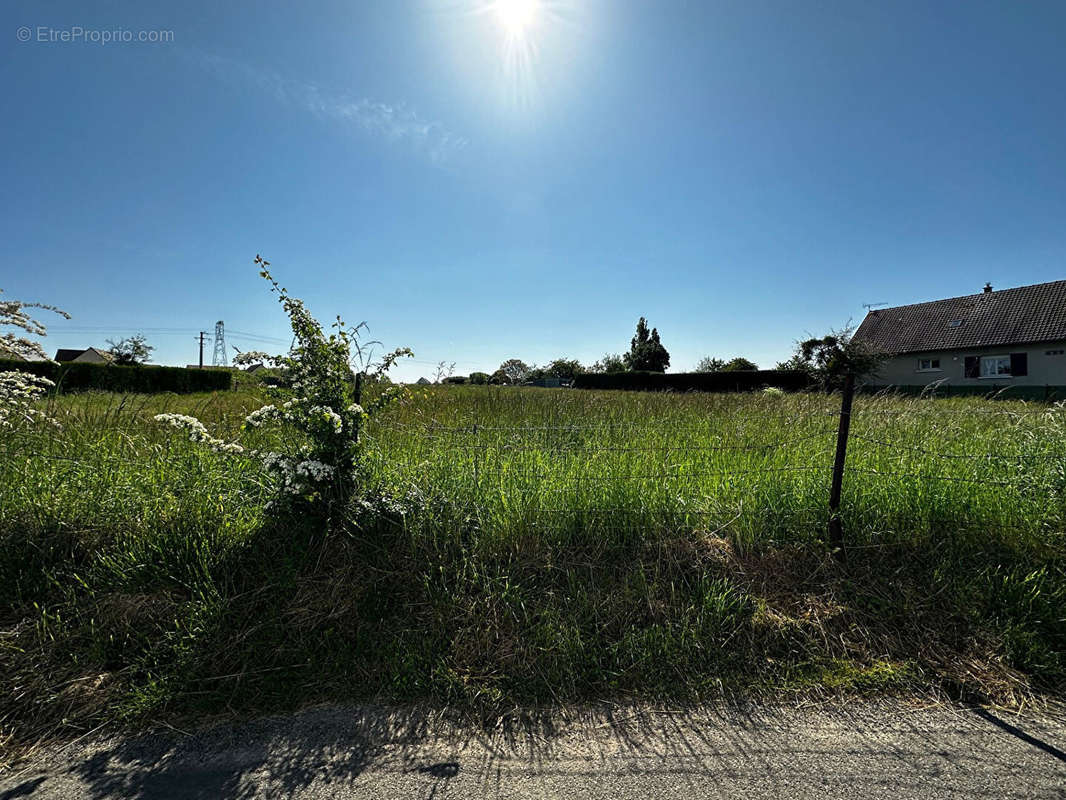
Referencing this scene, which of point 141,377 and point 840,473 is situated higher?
point 141,377

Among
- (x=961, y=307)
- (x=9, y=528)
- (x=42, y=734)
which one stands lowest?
(x=42, y=734)

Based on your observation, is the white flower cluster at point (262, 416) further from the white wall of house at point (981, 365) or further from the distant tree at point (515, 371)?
the white wall of house at point (981, 365)

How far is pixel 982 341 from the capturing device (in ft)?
75.8

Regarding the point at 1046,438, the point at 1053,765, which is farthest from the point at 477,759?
the point at 1046,438

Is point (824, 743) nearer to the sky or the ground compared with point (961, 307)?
nearer to the ground

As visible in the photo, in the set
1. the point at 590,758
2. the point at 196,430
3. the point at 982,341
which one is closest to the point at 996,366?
the point at 982,341

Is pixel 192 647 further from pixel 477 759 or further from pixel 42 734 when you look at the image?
pixel 477 759

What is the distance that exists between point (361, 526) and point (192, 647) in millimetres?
944

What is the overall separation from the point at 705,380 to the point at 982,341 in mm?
14121

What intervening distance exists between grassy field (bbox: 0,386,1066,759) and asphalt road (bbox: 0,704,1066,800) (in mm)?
146

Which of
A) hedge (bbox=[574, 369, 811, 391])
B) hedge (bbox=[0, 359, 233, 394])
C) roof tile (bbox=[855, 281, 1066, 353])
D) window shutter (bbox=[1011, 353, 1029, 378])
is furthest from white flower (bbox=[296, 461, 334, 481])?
window shutter (bbox=[1011, 353, 1029, 378])

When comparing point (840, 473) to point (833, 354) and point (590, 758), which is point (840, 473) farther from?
point (833, 354)

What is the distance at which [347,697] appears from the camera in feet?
6.62

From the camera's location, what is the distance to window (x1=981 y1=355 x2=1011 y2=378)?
898 inches
